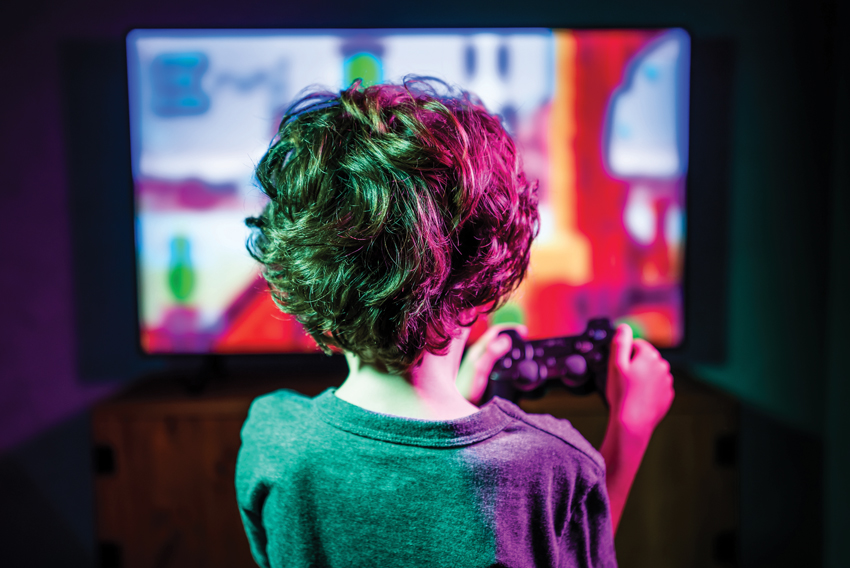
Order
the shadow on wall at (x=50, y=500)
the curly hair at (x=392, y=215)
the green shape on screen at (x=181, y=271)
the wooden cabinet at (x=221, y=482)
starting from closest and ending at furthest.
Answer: the curly hair at (x=392, y=215) < the wooden cabinet at (x=221, y=482) < the green shape on screen at (x=181, y=271) < the shadow on wall at (x=50, y=500)

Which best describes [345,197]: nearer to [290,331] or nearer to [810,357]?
[290,331]

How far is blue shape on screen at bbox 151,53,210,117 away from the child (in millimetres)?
708

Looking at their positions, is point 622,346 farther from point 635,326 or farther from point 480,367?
point 635,326

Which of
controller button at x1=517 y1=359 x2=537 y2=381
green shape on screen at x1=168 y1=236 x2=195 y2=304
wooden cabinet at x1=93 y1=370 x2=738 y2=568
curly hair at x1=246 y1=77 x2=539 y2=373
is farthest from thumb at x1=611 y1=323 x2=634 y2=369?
green shape on screen at x1=168 y1=236 x2=195 y2=304

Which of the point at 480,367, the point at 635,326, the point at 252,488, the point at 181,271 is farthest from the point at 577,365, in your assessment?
the point at 181,271

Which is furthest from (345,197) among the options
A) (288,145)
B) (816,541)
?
(816,541)

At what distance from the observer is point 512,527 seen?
1.68 ft

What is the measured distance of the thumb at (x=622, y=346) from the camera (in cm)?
68

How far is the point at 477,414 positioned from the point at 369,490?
0.43 ft

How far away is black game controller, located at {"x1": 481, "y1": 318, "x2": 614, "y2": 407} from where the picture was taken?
2.24ft

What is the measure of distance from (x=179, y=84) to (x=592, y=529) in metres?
1.18

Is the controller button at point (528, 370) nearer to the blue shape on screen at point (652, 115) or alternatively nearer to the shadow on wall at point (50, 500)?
the blue shape on screen at point (652, 115)

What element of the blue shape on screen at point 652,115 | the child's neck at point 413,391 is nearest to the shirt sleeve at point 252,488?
the child's neck at point 413,391

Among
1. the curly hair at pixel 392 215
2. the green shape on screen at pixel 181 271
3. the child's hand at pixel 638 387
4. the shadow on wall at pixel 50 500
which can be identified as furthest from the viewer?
the shadow on wall at pixel 50 500
